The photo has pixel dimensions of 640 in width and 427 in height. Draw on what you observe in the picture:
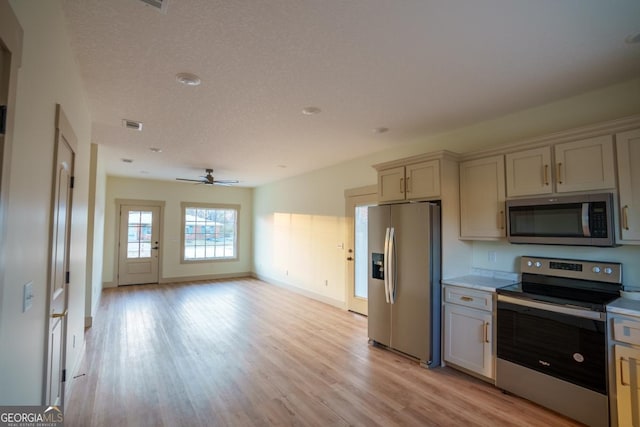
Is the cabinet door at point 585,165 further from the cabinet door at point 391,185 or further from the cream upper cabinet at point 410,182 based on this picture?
the cabinet door at point 391,185

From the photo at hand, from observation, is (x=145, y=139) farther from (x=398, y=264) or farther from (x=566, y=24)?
(x=566, y=24)

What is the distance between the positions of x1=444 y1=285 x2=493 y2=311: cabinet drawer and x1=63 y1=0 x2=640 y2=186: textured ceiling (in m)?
1.86

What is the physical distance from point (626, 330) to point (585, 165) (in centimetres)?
131

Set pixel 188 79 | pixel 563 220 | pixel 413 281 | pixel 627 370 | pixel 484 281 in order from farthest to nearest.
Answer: pixel 413 281 → pixel 484 281 → pixel 563 220 → pixel 188 79 → pixel 627 370

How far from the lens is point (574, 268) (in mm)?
2811

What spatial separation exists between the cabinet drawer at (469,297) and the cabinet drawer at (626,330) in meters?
0.89

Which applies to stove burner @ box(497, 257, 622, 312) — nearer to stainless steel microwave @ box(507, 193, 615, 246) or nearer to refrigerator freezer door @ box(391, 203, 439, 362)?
stainless steel microwave @ box(507, 193, 615, 246)

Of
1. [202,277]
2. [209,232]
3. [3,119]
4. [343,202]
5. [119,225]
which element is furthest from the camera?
[209,232]

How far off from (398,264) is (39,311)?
123 inches

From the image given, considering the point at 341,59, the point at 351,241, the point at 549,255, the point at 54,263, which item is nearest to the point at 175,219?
the point at 351,241

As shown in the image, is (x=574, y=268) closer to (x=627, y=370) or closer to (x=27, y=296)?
(x=627, y=370)

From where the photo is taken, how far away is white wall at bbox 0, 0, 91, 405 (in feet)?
4.21

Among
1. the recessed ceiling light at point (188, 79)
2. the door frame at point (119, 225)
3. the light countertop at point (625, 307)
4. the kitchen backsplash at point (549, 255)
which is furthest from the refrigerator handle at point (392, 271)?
the door frame at point (119, 225)

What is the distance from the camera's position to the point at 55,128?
192cm
